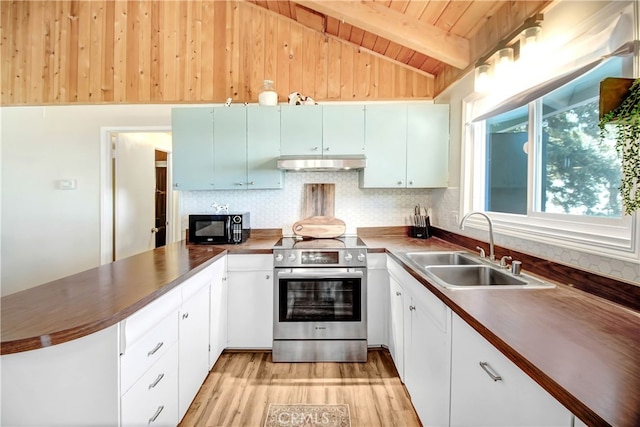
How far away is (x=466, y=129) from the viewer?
7.92ft

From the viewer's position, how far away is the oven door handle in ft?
7.42

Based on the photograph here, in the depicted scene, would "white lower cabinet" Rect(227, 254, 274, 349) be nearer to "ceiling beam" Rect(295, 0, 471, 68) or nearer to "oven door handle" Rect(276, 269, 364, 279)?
"oven door handle" Rect(276, 269, 364, 279)

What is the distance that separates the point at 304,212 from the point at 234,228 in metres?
0.74

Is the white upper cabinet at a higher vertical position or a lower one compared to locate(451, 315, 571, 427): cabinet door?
higher

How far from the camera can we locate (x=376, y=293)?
93.6 inches

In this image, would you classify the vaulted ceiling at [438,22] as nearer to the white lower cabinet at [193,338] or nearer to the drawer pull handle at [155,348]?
the white lower cabinet at [193,338]

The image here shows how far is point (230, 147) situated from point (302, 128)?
2.25 ft

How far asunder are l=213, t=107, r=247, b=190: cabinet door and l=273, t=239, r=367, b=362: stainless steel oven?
0.85 meters

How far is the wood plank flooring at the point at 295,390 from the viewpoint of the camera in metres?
Result: 1.74

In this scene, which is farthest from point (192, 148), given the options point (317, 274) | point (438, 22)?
point (438, 22)

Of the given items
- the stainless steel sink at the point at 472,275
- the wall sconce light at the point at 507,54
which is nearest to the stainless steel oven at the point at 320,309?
the stainless steel sink at the point at 472,275

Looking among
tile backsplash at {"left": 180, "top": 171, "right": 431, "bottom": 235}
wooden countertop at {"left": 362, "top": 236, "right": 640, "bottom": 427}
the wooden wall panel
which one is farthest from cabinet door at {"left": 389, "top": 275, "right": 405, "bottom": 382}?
the wooden wall panel

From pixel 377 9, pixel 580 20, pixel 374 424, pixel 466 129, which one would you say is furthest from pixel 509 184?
pixel 374 424

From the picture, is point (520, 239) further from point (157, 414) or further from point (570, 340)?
point (157, 414)
